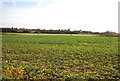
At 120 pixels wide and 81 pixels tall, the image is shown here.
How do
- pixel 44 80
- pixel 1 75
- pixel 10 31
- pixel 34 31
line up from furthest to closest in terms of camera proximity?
pixel 34 31
pixel 10 31
pixel 1 75
pixel 44 80

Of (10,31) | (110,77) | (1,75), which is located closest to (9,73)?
(1,75)

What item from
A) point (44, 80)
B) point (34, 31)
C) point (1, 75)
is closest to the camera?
point (44, 80)

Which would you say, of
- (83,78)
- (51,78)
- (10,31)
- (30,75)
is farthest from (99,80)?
(10,31)

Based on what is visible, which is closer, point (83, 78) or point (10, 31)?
point (83, 78)

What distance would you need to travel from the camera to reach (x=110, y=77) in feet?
21.1

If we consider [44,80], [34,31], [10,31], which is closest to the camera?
[44,80]

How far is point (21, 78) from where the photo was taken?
5832mm

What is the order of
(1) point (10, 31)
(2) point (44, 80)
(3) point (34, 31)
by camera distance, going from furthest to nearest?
(3) point (34, 31) → (1) point (10, 31) → (2) point (44, 80)

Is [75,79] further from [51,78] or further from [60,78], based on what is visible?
[51,78]

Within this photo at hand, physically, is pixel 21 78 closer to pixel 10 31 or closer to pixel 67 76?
pixel 67 76

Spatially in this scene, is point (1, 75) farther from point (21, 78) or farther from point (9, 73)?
point (21, 78)

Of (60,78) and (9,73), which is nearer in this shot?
(60,78)

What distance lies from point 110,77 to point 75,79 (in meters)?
1.82

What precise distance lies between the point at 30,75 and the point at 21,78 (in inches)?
18.4
